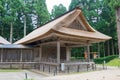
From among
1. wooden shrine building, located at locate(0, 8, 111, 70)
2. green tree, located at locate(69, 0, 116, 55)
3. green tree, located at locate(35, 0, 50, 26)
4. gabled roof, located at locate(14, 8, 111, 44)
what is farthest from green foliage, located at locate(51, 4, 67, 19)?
gabled roof, located at locate(14, 8, 111, 44)

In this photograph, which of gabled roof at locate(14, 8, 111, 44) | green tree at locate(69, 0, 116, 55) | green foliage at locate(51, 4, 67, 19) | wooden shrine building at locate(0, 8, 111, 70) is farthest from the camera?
green foliage at locate(51, 4, 67, 19)

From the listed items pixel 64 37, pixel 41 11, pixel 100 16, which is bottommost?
pixel 64 37

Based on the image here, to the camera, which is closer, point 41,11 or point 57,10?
point 41,11

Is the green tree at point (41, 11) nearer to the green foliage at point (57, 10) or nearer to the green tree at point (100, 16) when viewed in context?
the green foliage at point (57, 10)

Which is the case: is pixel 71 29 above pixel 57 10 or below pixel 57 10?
below

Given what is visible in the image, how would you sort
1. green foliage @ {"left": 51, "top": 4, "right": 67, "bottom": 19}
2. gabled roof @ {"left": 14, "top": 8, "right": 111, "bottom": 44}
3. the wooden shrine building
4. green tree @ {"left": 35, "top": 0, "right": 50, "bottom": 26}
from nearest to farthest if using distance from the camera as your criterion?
1. gabled roof @ {"left": 14, "top": 8, "right": 111, "bottom": 44}
2. the wooden shrine building
3. green tree @ {"left": 35, "top": 0, "right": 50, "bottom": 26}
4. green foliage @ {"left": 51, "top": 4, "right": 67, "bottom": 19}

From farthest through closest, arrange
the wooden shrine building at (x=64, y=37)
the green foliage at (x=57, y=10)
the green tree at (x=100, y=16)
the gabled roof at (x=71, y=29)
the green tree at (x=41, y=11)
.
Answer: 1. the green foliage at (x=57, y=10)
2. the green tree at (x=41, y=11)
3. the green tree at (x=100, y=16)
4. the wooden shrine building at (x=64, y=37)
5. the gabled roof at (x=71, y=29)

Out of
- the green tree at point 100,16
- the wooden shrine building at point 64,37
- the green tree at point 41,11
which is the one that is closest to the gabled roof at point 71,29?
the wooden shrine building at point 64,37

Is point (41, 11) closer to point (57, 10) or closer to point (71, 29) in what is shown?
point (57, 10)

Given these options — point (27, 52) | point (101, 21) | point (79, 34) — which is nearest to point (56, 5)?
point (101, 21)

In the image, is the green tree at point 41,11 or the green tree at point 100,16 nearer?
the green tree at point 100,16

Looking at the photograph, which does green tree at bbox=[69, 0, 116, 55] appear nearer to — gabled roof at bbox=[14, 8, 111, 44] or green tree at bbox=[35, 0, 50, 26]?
green tree at bbox=[35, 0, 50, 26]

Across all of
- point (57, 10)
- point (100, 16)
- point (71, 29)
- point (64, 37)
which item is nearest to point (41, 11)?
point (57, 10)

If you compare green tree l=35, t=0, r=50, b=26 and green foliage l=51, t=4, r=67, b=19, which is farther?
green foliage l=51, t=4, r=67, b=19
